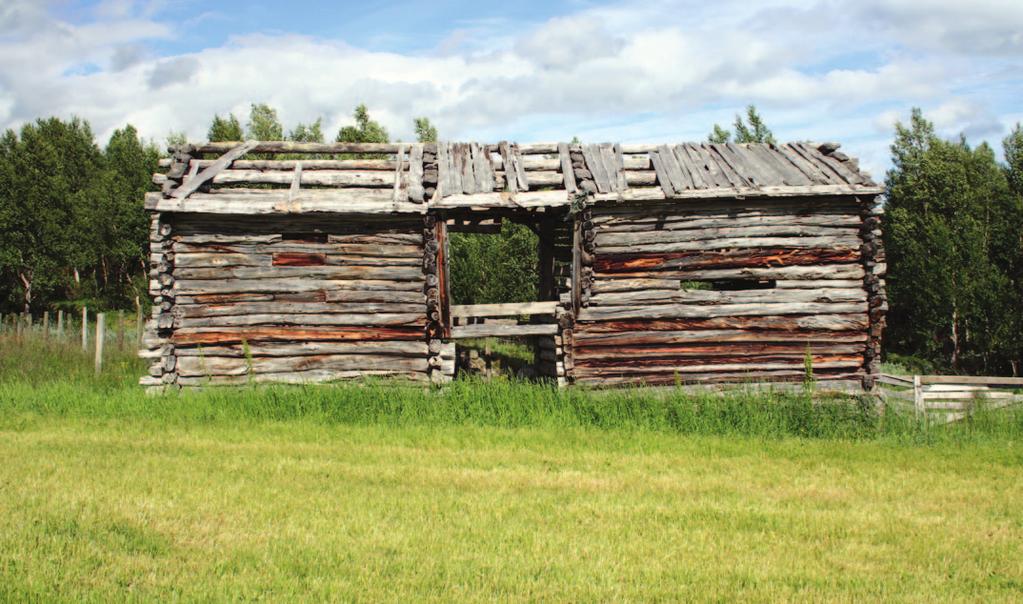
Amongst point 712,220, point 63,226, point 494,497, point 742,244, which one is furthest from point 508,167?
point 63,226

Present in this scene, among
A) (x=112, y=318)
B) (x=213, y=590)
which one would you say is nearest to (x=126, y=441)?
(x=213, y=590)

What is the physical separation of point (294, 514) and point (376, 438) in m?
3.42

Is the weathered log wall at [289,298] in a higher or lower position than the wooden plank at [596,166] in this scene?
lower

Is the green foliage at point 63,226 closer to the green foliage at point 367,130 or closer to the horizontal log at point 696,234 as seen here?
the green foliage at point 367,130

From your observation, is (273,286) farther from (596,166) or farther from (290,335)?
(596,166)

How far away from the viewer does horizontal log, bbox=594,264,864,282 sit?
532 inches

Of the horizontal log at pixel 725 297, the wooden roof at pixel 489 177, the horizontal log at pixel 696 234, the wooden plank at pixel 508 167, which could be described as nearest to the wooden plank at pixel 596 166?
the wooden roof at pixel 489 177

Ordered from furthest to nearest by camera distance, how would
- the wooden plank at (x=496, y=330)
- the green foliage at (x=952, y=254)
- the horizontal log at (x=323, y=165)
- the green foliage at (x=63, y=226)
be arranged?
the green foliage at (x=63, y=226), the green foliage at (x=952, y=254), the horizontal log at (x=323, y=165), the wooden plank at (x=496, y=330)

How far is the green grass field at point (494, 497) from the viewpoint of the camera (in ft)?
18.8

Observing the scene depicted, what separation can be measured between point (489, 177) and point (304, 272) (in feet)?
10.6

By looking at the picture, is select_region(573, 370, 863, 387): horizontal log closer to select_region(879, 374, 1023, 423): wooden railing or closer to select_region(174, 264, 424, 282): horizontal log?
select_region(879, 374, 1023, 423): wooden railing

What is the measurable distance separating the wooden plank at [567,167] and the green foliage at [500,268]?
13243 mm

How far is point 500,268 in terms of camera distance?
28031 mm

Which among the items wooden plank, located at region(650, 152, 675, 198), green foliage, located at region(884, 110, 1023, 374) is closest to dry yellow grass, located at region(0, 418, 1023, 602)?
wooden plank, located at region(650, 152, 675, 198)
